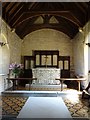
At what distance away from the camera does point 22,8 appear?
32.6ft

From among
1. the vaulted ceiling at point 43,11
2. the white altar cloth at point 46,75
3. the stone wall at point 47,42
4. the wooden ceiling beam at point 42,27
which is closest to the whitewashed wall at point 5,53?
the vaulted ceiling at point 43,11

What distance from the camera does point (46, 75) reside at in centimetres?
1289

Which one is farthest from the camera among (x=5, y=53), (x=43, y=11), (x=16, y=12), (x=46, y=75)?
(x=46, y=75)

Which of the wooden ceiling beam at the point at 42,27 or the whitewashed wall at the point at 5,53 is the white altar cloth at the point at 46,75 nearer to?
the whitewashed wall at the point at 5,53

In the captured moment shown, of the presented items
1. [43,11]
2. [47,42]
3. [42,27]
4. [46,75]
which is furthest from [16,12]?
[47,42]

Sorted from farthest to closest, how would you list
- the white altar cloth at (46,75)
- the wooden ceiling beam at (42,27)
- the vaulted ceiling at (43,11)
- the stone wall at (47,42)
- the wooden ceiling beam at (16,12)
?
1. the stone wall at (47,42)
2. the wooden ceiling beam at (42,27)
3. the white altar cloth at (46,75)
4. the wooden ceiling beam at (16,12)
5. the vaulted ceiling at (43,11)

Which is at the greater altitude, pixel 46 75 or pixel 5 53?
pixel 5 53

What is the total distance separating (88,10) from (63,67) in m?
5.55

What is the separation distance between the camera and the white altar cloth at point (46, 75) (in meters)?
12.8

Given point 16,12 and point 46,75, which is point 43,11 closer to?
point 16,12

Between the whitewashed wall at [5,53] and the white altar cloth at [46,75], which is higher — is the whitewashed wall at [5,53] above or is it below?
above

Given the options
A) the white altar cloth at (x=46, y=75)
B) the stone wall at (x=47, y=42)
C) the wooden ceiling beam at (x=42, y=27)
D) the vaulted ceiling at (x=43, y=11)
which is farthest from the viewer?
the stone wall at (x=47, y=42)

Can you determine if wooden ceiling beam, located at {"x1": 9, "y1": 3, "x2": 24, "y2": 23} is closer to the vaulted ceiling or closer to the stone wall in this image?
the vaulted ceiling

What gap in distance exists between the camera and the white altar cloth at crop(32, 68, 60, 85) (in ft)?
41.9
